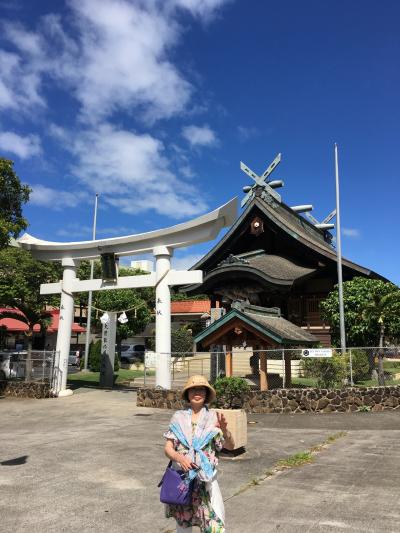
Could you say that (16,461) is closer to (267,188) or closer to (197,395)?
(197,395)

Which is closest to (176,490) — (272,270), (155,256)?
(155,256)

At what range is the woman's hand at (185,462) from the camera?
3467 millimetres

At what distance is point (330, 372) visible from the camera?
15086mm

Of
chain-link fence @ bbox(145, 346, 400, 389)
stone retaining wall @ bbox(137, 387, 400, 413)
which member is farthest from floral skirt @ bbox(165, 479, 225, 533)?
stone retaining wall @ bbox(137, 387, 400, 413)

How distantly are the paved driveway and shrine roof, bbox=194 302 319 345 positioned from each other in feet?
9.46

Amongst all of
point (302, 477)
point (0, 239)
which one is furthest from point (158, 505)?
point (0, 239)

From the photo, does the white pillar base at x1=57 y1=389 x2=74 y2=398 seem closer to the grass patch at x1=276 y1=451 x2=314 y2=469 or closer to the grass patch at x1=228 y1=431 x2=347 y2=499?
the grass patch at x1=228 y1=431 x2=347 y2=499

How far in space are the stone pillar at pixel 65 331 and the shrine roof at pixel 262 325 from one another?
669 centimetres

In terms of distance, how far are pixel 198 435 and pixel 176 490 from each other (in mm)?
453

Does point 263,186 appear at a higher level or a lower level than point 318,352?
higher

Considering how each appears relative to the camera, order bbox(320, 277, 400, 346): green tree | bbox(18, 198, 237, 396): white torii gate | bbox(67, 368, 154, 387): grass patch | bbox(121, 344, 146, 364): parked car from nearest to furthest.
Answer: bbox(18, 198, 237, 396): white torii gate < bbox(320, 277, 400, 346): green tree < bbox(67, 368, 154, 387): grass patch < bbox(121, 344, 146, 364): parked car

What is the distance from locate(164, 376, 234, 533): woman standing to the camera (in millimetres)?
3527

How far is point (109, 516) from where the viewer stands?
17.0 ft

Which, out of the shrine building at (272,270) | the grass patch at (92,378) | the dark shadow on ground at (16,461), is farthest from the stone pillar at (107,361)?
the dark shadow on ground at (16,461)
